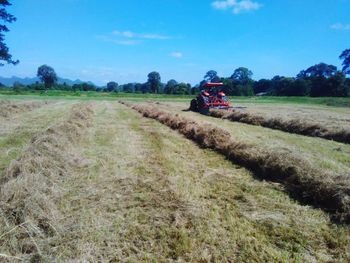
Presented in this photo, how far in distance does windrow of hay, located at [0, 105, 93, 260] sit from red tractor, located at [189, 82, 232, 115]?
14.9 meters

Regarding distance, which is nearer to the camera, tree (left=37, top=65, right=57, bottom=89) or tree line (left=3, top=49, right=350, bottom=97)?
tree line (left=3, top=49, right=350, bottom=97)

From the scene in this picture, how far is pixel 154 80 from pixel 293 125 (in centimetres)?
10000

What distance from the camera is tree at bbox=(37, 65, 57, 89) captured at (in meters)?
110

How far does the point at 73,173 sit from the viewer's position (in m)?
6.39

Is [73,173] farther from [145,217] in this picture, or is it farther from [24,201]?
[145,217]

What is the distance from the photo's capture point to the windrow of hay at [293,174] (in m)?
4.81

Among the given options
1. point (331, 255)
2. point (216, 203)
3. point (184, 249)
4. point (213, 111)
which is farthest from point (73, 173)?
point (213, 111)

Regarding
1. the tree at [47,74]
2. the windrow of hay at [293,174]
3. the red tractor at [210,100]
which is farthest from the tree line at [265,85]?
the windrow of hay at [293,174]

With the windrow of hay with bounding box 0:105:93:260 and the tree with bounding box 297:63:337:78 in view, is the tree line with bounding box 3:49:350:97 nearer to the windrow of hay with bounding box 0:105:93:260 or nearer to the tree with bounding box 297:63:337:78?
the tree with bounding box 297:63:337:78

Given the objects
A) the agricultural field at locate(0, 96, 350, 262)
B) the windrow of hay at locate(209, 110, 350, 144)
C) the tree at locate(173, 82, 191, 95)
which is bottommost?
the tree at locate(173, 82, 191, 95)

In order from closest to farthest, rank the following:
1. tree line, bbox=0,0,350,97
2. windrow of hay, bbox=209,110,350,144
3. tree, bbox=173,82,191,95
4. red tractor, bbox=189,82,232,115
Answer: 1. windrow of hay, bbox=209,110,350,144
2. red tractor, bbox=189,82,232,115
3. tree line, bbox=0,0,350,97
4. tree, bbox=173,82,191,95

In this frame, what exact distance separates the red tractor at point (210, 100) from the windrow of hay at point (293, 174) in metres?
11.7

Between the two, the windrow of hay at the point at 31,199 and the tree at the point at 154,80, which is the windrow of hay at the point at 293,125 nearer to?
the windrow of hay at the point at 31,199

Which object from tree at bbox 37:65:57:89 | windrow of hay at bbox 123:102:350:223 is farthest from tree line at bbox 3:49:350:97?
windrow of hay at bbox 123:102:350:223
